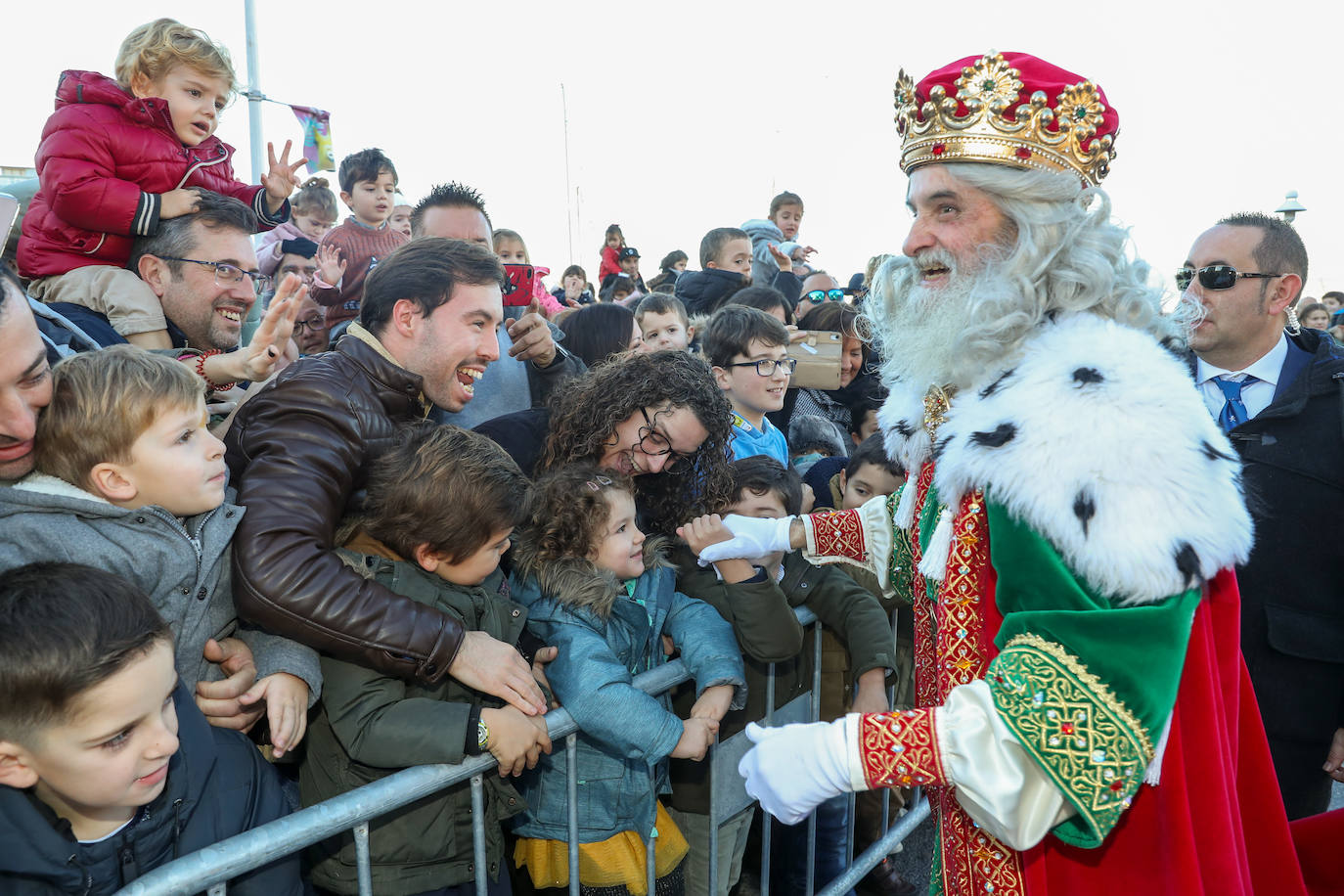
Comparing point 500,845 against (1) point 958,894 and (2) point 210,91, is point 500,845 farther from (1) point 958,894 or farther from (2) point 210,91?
(2) point 210,91

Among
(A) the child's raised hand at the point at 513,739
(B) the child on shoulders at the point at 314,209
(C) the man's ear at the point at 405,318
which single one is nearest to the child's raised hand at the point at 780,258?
(B) the child on shoulders at the point at 314,209

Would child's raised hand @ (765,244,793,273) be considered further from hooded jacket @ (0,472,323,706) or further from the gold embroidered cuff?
the gold embroidered cuff

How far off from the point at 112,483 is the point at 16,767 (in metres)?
0.61

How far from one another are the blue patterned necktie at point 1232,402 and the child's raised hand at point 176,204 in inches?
160

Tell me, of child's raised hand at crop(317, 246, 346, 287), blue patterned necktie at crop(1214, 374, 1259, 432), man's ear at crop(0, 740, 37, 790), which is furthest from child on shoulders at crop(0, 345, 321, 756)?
blue patterned necktie at crop(1214, 374, 1259, 432)

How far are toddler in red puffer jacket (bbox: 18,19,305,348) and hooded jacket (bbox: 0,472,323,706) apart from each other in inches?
55.5

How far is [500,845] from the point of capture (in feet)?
7.57

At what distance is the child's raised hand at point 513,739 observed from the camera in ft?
6.90

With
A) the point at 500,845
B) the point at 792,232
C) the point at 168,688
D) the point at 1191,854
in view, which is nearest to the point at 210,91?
the point at 168,688

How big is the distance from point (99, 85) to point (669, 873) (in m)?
3.41

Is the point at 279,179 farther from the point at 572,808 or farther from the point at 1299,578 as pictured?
the point at 1299,578

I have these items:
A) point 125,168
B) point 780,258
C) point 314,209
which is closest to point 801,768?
point 125,168

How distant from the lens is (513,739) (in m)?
2.12

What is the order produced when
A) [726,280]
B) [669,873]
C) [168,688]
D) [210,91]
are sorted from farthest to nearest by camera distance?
[726,280]
[210,91]
[669,873]
[168,688]
